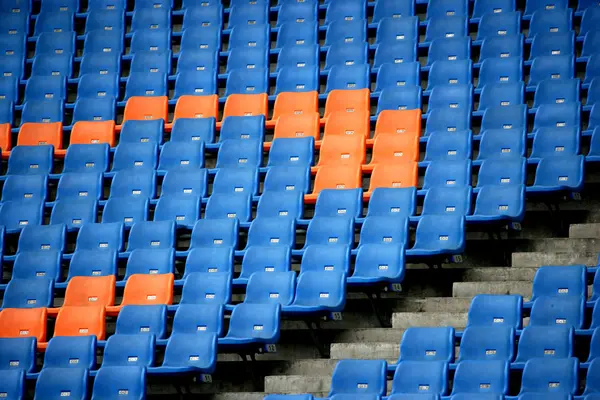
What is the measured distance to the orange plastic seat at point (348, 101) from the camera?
29.3 feet

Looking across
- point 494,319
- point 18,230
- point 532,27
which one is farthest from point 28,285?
point 532,27

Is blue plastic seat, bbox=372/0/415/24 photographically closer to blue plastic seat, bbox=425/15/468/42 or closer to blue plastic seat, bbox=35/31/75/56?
blue plastic seat, bbox=425/15/468/42

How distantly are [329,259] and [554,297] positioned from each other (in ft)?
4.71

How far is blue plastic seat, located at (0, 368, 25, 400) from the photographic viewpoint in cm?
672

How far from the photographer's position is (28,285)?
7.73 m

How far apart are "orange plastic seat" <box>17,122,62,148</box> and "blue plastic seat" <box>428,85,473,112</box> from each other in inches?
110

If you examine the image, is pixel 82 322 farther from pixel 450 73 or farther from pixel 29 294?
pixel 450 73

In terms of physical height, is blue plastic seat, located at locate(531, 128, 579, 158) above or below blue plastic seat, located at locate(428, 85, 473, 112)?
below

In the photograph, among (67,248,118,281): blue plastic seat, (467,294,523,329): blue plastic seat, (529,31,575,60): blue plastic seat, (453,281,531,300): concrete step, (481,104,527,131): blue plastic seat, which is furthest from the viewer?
(529,31,575,60): blue plastic seat

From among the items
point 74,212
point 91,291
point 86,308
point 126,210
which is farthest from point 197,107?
point 86,308

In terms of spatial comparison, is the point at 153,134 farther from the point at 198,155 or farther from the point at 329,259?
the point at 329,259

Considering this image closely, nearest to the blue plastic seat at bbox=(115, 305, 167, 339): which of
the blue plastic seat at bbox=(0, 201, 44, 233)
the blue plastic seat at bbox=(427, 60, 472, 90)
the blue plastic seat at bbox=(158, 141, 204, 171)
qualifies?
the blue plastic seat at bbox=(0, 201, 44, 233)

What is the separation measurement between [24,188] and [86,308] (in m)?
1.62

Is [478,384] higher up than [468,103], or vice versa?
[468,103]
